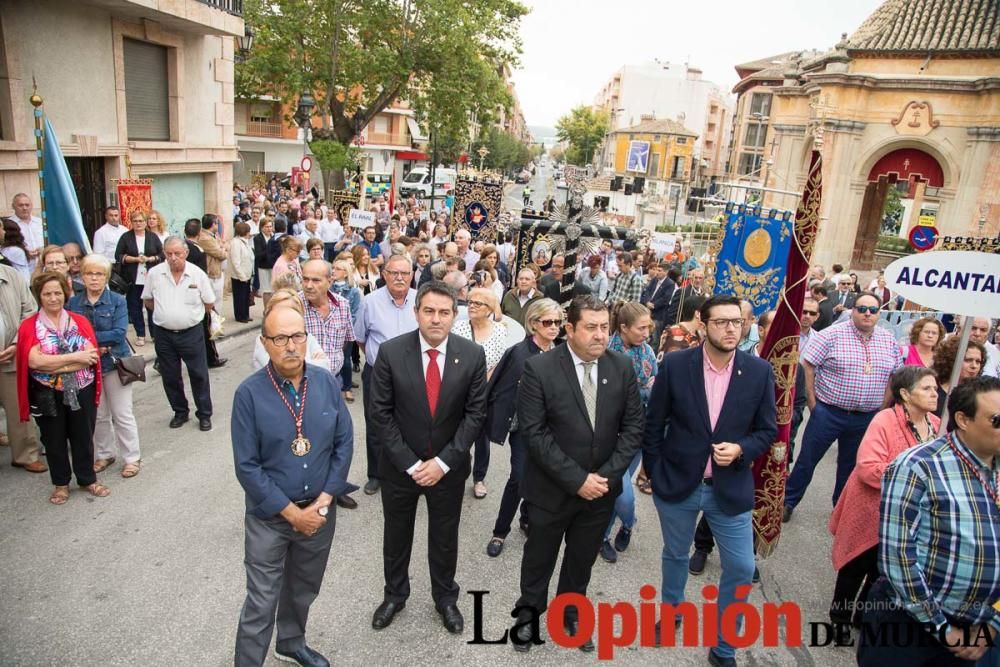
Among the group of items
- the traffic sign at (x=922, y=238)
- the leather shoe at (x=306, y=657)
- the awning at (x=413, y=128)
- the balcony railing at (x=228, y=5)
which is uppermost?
the awning at (x=413, y=128)

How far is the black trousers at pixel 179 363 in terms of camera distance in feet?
20.7

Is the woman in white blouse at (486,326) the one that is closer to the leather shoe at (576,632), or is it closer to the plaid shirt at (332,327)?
the plaid shirt at (332,327)

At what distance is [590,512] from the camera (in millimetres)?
3670

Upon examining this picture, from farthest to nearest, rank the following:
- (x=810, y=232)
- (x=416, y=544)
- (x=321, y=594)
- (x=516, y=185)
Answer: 1. (x=516, y=185)
2. (x=416, y=544)
3. (x=810, y=232)
4. (x=321, y=594)

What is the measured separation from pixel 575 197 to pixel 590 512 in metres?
5.86

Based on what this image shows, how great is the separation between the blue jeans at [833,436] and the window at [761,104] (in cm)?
5463

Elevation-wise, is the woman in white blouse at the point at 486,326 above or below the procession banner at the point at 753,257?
below

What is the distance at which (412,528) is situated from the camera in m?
3.83

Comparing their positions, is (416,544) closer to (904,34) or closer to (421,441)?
(421,441)

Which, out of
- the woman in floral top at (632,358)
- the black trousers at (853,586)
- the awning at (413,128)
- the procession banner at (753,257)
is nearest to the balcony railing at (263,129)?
the awning at (413,128)

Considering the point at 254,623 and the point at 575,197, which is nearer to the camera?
the point at 254,623

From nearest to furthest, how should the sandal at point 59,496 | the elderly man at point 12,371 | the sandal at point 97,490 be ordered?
the sandal at point 59,496 → the sandal at point 97,490 → the elderly man at point 12,371

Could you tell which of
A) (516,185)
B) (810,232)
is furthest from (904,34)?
(516,185)

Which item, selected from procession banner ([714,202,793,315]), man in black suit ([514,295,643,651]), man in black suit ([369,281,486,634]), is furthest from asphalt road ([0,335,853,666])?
procession banner ([714,202,793,315])
